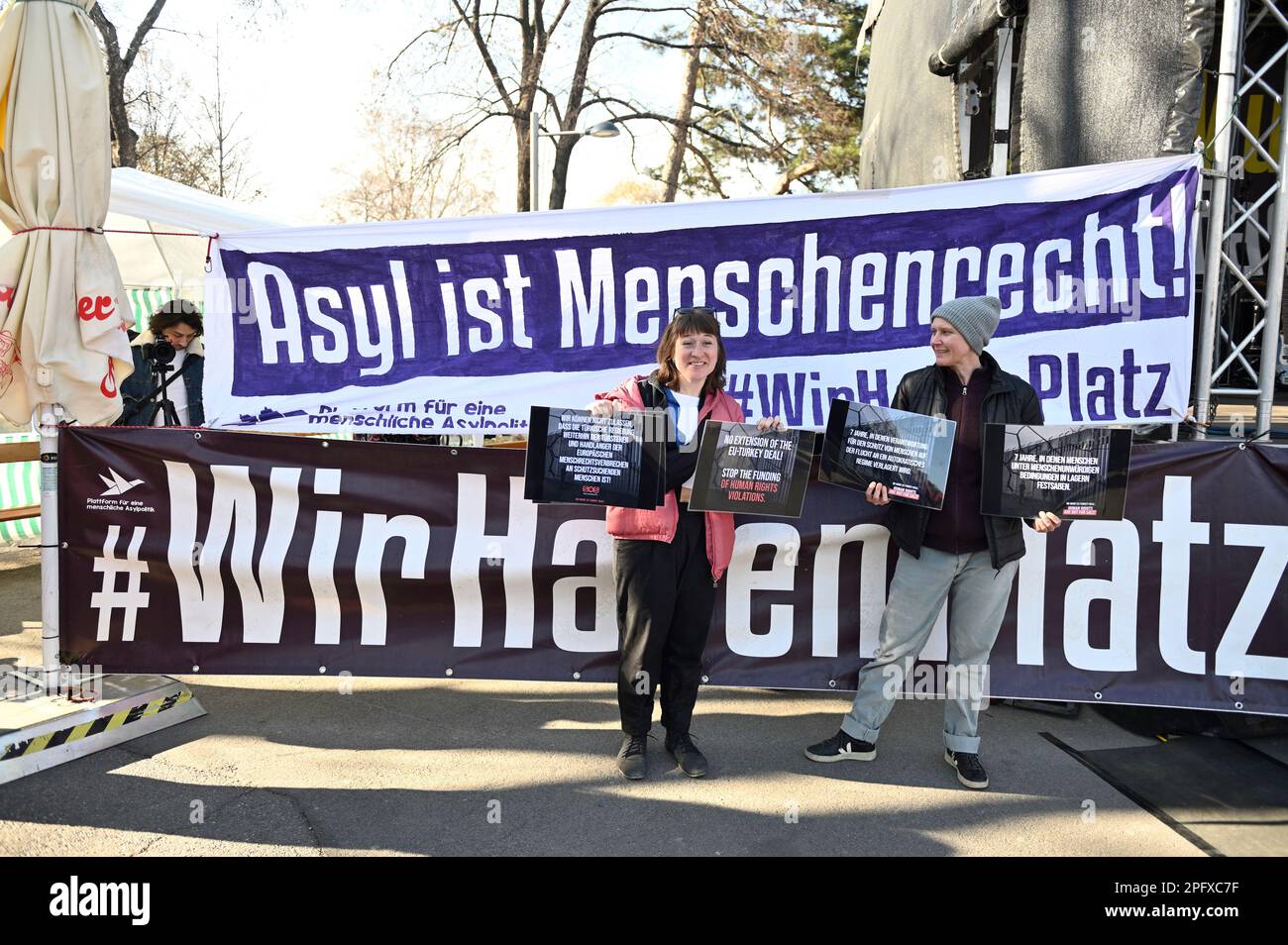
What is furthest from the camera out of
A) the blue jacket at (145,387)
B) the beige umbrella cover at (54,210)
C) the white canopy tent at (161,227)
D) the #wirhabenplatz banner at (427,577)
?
the white canopy tent at (161,227)

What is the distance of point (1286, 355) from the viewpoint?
25.3 ft

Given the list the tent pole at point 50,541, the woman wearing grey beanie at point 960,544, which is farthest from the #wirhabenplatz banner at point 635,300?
the woman wearing grey beanie at point 960,544

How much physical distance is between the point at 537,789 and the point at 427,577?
128 cm

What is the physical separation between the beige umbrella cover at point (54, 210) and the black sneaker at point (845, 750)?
3.78 m

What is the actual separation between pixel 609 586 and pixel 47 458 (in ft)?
9.04

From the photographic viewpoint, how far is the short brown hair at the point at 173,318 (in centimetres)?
655

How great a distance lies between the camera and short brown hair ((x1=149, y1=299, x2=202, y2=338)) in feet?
21.5

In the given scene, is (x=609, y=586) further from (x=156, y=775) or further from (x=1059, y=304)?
(x=1059, y=304)

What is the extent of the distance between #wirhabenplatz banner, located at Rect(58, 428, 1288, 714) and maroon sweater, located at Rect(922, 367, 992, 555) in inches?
→ 26.2

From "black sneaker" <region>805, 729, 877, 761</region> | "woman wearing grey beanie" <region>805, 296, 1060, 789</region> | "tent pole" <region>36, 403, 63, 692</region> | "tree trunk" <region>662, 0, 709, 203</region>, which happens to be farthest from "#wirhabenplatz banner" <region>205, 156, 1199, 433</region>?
"tree trunk" <region>662, 0, 709, 203</region>

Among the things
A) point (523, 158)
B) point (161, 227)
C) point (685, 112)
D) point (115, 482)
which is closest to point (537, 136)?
point (523, 158)

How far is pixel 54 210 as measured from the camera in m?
4.32

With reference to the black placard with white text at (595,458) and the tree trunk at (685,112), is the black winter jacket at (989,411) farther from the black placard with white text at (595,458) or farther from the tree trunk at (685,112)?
the tree trunk at (685,112)
